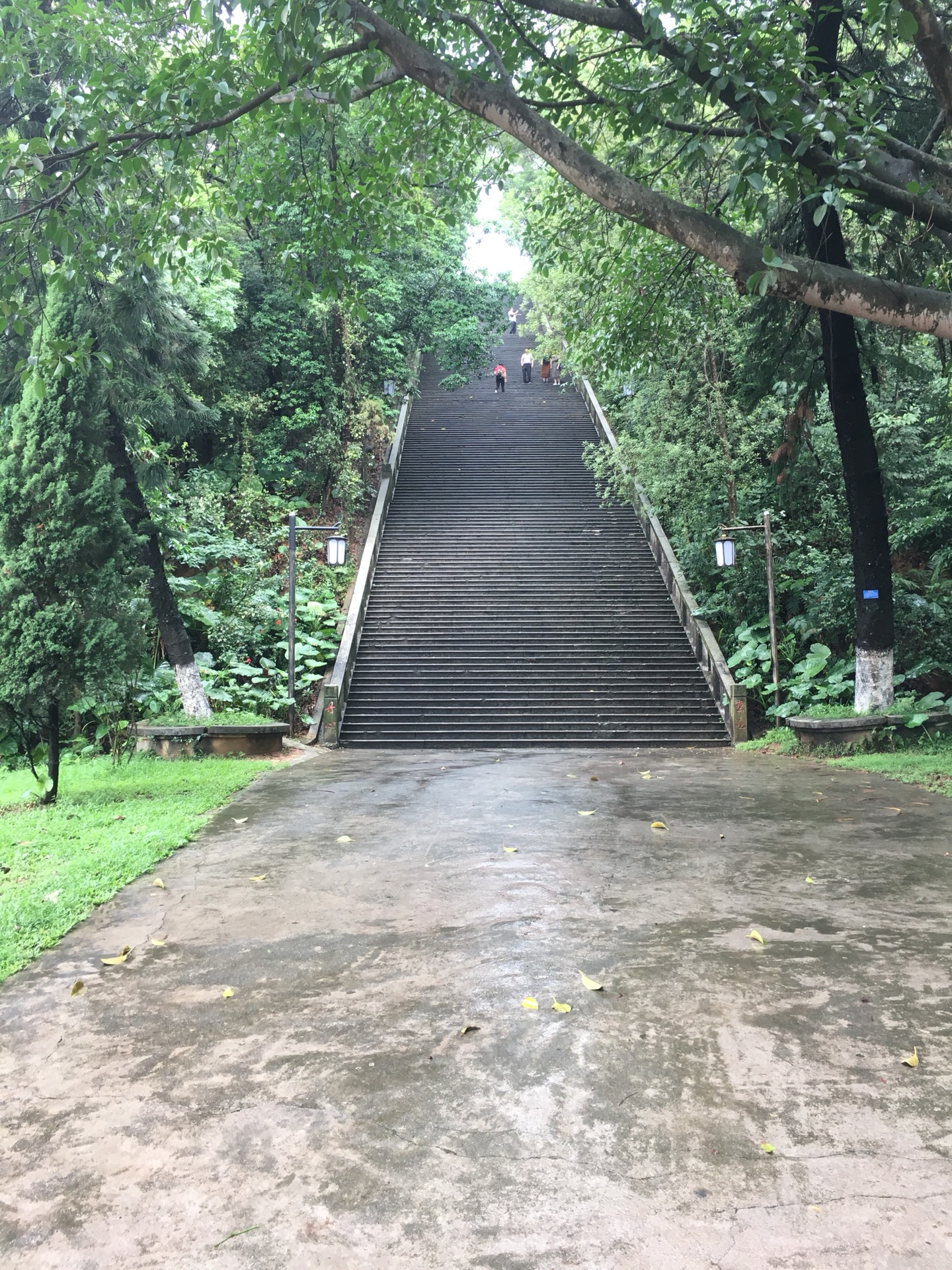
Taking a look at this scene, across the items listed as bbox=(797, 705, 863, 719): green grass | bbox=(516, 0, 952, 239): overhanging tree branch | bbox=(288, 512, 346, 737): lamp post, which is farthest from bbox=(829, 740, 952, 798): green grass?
bbox=(288, 512, 346, 737): lamp post

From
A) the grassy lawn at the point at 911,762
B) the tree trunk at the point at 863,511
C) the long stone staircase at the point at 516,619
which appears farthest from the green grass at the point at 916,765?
the long stone staircase at the point at 516,619

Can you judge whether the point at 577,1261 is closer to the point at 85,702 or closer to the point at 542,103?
the point at 542,103

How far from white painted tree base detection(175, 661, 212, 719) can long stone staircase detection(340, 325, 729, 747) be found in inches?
88.3

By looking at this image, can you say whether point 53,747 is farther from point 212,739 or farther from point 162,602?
point 162,602

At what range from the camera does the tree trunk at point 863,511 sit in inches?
444

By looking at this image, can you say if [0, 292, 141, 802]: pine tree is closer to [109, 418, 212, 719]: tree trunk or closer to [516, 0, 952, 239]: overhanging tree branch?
[109, 418, 212, 719]: tree trunk

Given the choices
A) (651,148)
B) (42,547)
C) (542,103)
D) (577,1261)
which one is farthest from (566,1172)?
(651,148)

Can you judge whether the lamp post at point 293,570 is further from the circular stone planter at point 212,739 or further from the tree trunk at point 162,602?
the circular stone planter at point 212,739

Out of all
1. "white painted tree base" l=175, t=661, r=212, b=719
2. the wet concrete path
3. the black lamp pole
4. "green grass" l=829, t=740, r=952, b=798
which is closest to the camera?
the wet concrete path

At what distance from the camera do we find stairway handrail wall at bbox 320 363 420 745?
1372cm

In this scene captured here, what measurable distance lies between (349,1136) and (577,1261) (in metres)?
0.86

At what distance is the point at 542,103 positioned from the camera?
761cm

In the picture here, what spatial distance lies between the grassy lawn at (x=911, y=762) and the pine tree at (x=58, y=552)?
7.90 m

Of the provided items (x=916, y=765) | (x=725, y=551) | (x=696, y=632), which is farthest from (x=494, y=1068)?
(x=696, y=632)
